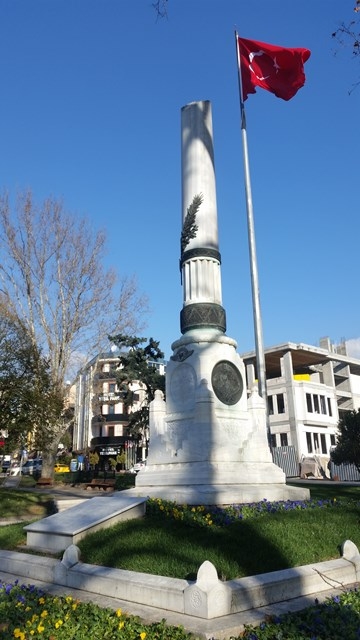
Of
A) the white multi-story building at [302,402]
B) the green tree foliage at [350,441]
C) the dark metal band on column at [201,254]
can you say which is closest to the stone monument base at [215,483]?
the dark metal band on column at [201,254]

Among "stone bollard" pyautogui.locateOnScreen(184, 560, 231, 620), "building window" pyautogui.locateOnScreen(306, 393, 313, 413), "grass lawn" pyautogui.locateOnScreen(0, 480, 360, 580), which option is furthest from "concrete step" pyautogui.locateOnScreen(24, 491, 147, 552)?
"building window" pyautogui.locateOnScreen(306, 393, 313, 413)

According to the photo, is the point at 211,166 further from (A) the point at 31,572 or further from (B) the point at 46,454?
(B) the point at 46,454

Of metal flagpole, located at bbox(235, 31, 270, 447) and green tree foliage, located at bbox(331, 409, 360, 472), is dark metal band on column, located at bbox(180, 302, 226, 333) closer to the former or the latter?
metal flagpole, located at bbox(235, 31, 270, 447)

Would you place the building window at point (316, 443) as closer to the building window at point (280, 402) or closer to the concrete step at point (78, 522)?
the building window at point (280, 402)

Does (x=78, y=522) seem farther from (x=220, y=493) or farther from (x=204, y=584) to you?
(x=204, y=584)

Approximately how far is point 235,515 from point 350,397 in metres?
50.8

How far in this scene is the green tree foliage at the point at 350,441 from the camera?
2627 centimetres

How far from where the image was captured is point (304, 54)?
15844 mm

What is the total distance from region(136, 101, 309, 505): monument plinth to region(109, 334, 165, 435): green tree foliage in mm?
13233

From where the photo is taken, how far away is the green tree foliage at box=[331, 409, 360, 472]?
26.3 meters

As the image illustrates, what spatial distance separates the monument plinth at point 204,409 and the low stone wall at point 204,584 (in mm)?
3067

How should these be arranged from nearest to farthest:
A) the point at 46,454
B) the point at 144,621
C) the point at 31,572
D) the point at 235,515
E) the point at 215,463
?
the point at 144,621
the point at 31,572
the point at 235,515
the point at 215,463
the point at 46,454

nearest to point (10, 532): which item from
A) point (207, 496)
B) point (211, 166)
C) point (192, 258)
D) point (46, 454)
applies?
point (207, 496)

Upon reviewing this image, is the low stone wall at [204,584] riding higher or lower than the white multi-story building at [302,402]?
lower
